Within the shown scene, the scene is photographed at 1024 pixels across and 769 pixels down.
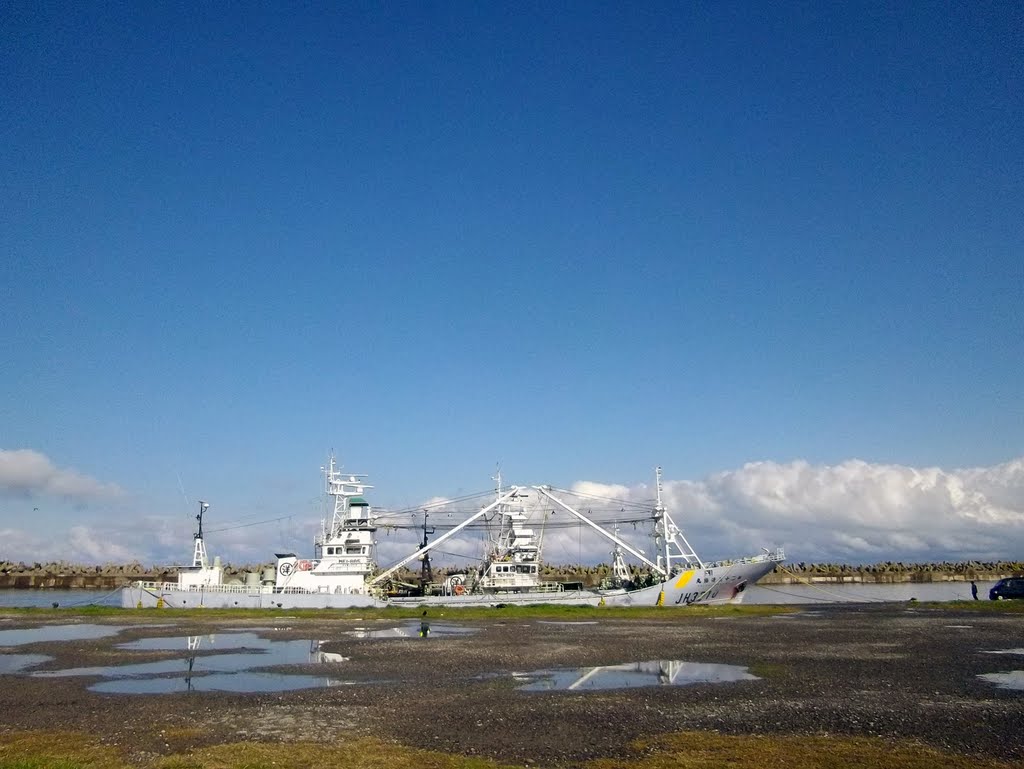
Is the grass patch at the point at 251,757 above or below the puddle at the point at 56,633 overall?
above

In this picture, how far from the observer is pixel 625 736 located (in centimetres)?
1714

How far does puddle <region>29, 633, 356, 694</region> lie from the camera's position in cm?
2530

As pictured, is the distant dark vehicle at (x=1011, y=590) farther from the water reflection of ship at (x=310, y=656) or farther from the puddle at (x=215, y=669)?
the puddle at (x=215, y=669)

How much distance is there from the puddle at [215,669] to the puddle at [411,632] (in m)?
5.04

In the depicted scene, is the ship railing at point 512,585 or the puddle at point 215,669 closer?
the puddle at point 215,669

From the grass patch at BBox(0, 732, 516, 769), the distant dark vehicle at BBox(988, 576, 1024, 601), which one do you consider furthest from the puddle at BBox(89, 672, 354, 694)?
the distant dark vehicle at BBox(988, 576, 1024, 601)

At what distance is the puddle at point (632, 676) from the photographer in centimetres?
2448

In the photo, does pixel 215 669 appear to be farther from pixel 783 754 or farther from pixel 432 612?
pixel 432 612

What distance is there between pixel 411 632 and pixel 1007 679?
106 feet

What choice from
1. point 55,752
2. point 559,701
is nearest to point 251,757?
point 55,752

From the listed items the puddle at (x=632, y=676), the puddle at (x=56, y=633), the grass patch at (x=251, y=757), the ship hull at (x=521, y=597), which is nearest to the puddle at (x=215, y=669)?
the puddle at (x=56, y=633)

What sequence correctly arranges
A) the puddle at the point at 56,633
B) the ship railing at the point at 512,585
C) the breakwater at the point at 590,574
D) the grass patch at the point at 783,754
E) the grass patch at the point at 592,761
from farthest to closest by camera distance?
1. the breakwater at the point at 590,574
2. the ship railing at the point at 512,585
3. the puddle at the point at 56,633
4. the grass patch at the point at 592,761
5. the grass patch at the point at 783,754

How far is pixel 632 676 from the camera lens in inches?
1040

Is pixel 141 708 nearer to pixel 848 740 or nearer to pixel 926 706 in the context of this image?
pixel 848 740
